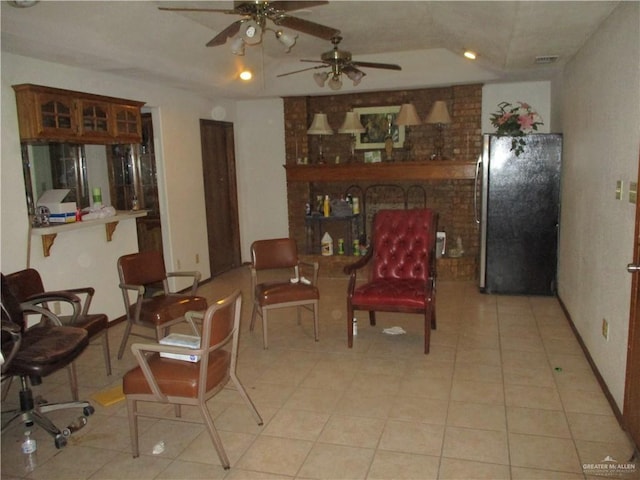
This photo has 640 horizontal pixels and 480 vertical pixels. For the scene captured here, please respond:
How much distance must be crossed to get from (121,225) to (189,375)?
2830 mm

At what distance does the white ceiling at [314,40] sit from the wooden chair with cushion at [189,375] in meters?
2.34

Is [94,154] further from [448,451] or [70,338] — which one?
[448,451]

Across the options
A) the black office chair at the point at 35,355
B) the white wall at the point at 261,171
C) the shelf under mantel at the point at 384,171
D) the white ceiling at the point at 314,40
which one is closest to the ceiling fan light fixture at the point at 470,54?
the white ceiling at the point at 314,40

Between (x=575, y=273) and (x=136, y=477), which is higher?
(x=575, y=273)

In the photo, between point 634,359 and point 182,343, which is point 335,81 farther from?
point 634,359

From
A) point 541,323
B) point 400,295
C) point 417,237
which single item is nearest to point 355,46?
point 417,237

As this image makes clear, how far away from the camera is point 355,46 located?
18.2 ft

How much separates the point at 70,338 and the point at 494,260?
13.1ft

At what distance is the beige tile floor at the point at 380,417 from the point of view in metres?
2.48

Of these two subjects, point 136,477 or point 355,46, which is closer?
point 136,477

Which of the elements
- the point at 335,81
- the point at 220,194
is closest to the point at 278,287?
the point at 335,81

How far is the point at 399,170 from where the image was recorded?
20.5ft

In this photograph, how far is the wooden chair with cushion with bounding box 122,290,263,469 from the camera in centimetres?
244

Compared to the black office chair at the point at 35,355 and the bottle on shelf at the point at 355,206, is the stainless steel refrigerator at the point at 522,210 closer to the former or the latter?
the bottle on shelf at the point at 355,206
